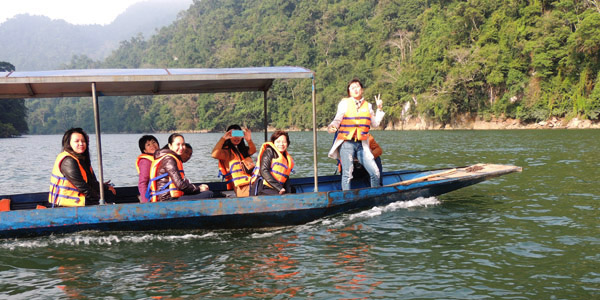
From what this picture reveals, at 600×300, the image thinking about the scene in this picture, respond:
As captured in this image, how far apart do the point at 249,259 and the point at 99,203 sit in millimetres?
2916

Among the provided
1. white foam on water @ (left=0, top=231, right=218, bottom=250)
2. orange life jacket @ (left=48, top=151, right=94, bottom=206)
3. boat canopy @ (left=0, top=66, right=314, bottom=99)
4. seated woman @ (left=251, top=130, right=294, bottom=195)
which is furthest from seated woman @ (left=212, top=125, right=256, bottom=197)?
Result: orange life jacket @ (left=48, top=151, right=94, bottom=206)

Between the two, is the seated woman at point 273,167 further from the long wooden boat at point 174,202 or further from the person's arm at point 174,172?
the person's arm at point 174,172

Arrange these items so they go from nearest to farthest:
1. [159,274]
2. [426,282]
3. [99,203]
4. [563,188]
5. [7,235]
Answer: [426,282] < [159,274] < [7,235] < [99,203] < [563,188]

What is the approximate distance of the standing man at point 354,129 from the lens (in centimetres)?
850

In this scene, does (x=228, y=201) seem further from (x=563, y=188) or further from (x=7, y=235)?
(x=563, y=188)

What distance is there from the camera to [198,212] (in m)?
7.71

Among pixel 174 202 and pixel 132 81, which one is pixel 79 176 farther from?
pixel 132 81

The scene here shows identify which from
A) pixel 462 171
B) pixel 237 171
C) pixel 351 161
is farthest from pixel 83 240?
pixel 462 171

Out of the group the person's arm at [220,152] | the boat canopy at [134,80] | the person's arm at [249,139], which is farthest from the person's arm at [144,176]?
the person's arm at [249,139]

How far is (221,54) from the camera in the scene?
119 meters

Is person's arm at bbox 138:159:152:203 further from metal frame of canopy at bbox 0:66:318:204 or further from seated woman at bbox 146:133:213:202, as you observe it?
metal frame of canopy at bbox 0:66:318:204

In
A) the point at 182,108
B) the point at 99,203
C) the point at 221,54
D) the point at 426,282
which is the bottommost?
the point at 426,282

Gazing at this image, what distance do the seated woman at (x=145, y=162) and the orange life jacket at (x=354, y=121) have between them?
10.5 ft

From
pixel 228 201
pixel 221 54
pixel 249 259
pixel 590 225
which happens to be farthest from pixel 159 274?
pixel 221 54
